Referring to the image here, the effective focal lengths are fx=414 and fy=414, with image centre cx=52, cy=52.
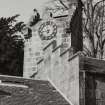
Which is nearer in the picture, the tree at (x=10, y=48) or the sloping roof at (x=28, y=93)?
the sloping roof at (x=28, y=93)

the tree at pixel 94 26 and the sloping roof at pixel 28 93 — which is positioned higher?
the tree at pixel 94 26

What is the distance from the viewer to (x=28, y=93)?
58.3 ft

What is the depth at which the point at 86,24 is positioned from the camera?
30688 mm

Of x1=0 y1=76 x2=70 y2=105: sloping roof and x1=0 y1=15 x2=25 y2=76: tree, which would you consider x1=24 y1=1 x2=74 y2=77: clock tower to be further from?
x1=0 y1=76 x2=70 y2=105: sloping roof

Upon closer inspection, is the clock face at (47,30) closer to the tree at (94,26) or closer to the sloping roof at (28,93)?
the tree at (94,26)

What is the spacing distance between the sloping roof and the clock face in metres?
12.8

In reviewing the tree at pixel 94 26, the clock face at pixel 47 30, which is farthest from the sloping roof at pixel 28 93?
the clock face at pixel 47 30

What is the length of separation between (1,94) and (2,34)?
56.4 feet

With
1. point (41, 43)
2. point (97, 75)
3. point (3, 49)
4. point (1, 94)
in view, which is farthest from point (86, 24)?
point (1, 94)

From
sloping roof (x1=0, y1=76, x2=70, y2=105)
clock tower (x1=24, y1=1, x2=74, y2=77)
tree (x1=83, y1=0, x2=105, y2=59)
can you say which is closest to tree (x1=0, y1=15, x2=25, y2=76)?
clock tower (x1=24, y1=1, x2=74, y2=77)

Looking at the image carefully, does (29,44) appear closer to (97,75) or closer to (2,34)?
(2,34)

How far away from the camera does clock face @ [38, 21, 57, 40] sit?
32.5 metres

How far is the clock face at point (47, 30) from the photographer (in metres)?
32.5

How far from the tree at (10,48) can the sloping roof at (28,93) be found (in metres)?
12.5
